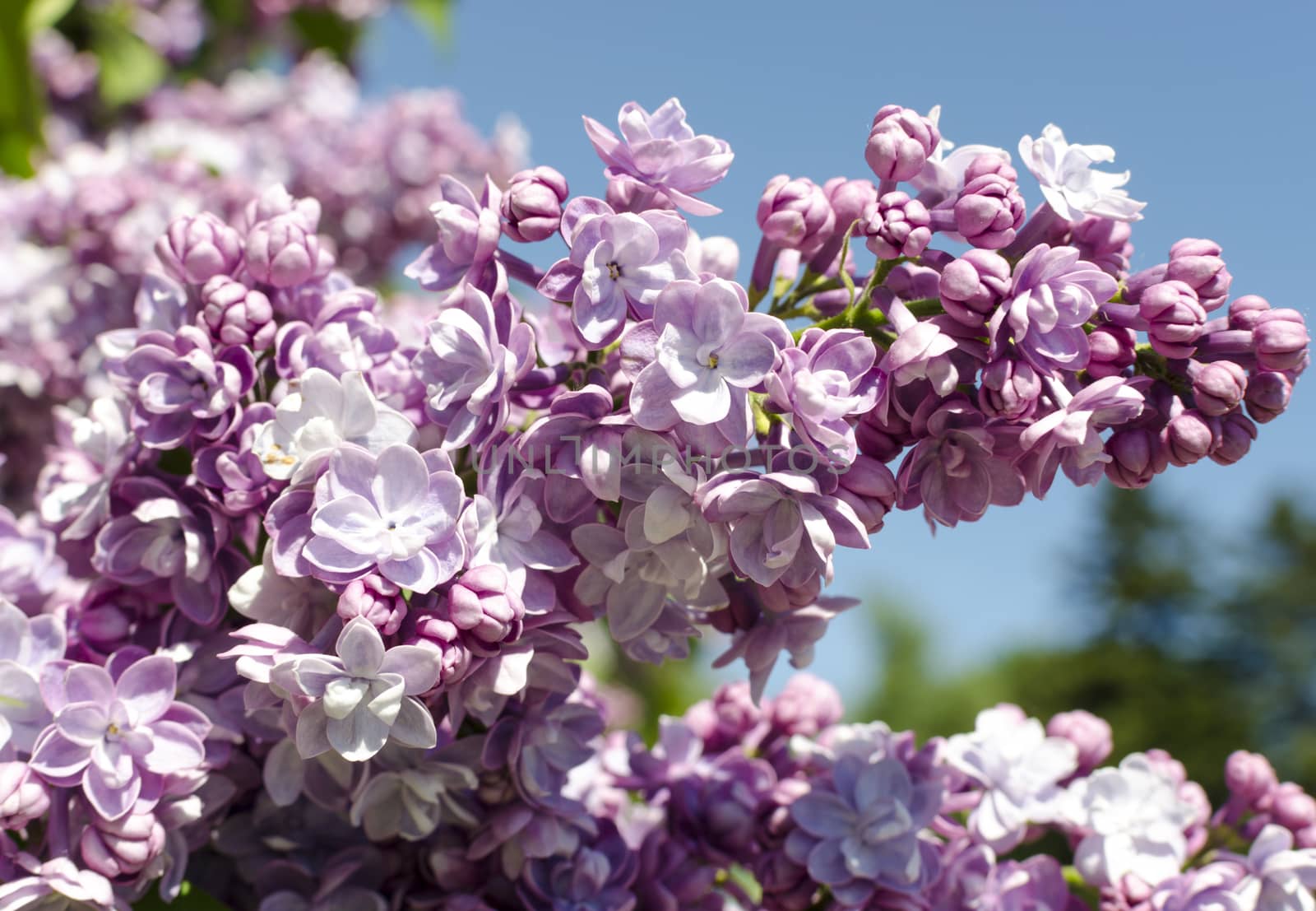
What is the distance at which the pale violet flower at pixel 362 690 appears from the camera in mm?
841

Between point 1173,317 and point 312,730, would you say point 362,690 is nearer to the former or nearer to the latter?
point 312,730

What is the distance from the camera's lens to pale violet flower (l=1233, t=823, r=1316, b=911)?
1154mm

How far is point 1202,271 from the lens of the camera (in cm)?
92

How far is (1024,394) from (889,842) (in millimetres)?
507

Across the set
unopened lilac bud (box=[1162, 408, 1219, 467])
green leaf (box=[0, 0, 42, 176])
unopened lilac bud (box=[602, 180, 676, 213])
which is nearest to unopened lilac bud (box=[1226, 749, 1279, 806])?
unopened lilac bud (box=[1162, 408, 1219, 467])

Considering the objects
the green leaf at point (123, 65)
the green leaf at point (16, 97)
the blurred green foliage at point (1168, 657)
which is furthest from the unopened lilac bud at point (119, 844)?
the blurred green foliage at point (1168, 657)

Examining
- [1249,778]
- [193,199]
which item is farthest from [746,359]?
[193,199]

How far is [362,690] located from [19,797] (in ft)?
1.03

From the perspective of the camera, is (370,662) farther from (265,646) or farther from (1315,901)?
(1315,901)

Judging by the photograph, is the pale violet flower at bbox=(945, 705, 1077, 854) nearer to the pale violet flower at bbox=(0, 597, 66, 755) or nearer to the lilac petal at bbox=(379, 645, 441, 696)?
the lilac petal at bbox=(379, 645, 441, 696)

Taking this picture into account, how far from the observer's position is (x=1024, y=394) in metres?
0.85

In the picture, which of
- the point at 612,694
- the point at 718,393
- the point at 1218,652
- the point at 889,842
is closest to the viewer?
the point at 718,393

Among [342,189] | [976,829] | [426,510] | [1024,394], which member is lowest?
[342,189]

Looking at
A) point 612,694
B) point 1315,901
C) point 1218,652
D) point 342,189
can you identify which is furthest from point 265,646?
point 1218,652
